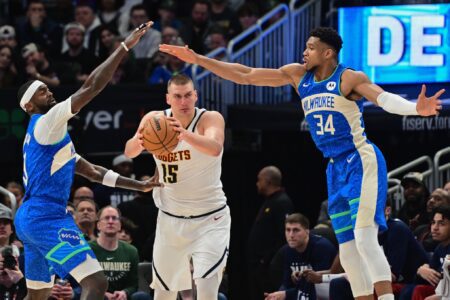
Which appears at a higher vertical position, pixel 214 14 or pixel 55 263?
pixel 214 14

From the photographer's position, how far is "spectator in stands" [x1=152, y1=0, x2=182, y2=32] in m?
18.7

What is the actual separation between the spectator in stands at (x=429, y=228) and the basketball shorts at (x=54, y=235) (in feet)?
14.5

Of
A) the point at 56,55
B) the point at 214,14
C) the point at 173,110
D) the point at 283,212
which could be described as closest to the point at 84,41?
the point at 56,55

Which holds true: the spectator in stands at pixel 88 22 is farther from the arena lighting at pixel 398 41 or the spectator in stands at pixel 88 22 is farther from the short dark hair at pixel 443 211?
the short dark hair at pixel 443 211

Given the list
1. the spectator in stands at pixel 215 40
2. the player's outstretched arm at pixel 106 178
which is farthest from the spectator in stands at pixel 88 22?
the player's outstretched arm at pixel 106 178

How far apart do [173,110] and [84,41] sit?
774 cm

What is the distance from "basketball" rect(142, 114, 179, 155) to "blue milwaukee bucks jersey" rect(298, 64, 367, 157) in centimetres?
117

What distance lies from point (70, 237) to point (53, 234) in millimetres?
142

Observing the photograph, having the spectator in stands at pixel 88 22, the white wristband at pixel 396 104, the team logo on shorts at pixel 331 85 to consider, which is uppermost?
the spectator in stands at pixel 88 22

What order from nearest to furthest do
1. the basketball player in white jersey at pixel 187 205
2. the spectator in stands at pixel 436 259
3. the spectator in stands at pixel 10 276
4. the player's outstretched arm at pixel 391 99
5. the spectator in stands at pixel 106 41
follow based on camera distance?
the player's outstretched arm at pixel 391 99, the basketball player in white jersey at pixel 187 205, the spectator in stands at pixel 436 259, the spectator in stands at pixel 10 276, the spectator in stands at pixel 106 41

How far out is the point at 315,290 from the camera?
44.4ft

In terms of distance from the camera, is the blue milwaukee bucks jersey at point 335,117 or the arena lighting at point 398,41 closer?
the blue milwaukee bucks jersey at point 335,117

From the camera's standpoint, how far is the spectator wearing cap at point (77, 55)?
1773cm

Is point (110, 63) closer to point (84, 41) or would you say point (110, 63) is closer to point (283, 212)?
point (283, 212)
